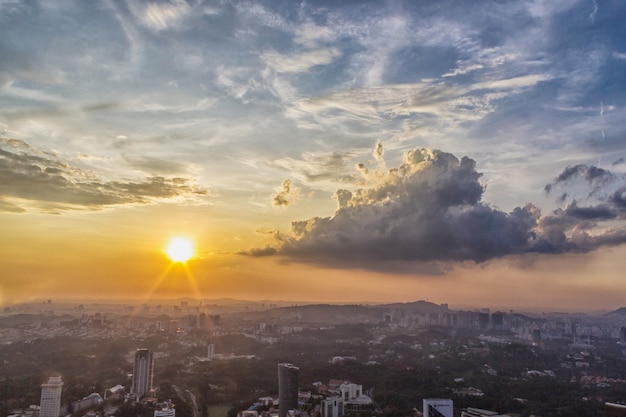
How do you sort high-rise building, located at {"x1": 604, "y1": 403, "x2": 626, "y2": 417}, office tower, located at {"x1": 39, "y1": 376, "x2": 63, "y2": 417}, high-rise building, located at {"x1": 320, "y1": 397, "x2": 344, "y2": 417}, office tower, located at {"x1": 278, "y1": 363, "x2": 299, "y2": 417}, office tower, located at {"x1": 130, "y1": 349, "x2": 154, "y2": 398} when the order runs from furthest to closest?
1. office tower, located at {"x1": 130, "y1": 349, "x2": 154, "y2": 398}
2. office tower, located at {"x1": 278, "y1": 363, "x2": 299, "y2": 417}
3. high-rise building, located at {"x1": 320, "y1": 397, "x2": 344, "y2": 417}
4. office tower, located at {"x1": 39, "y1": 376, "x2": 63, "y2": 417}
5. high-rise building, located at {"x1": 604, "y1": 403, "x2": 626, "y2": 417}

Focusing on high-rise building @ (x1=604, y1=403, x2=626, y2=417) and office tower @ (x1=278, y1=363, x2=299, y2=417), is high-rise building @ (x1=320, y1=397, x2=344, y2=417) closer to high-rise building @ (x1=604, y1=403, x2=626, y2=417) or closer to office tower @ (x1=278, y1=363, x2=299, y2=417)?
office tower @ (x1=278, y1=363, x2=299, y2=417)

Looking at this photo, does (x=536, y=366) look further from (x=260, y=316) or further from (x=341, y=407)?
(x=260, y=316)

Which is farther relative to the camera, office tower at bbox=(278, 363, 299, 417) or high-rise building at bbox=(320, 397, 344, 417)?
office tower at bbox=(278, 363, 299, 417)

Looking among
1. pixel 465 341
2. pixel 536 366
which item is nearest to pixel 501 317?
pixel 465 341

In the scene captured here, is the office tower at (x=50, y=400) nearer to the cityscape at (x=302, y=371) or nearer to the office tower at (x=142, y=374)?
the cityscape at (x=302, y=371)

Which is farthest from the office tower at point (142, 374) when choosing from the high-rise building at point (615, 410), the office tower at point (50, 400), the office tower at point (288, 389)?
the high-rise building at point (615, 410)

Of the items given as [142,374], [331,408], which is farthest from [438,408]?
[142,374]

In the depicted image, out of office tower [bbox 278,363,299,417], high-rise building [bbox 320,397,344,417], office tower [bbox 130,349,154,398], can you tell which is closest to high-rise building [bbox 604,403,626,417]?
high-rise building [bbox 320,397,344,417]
